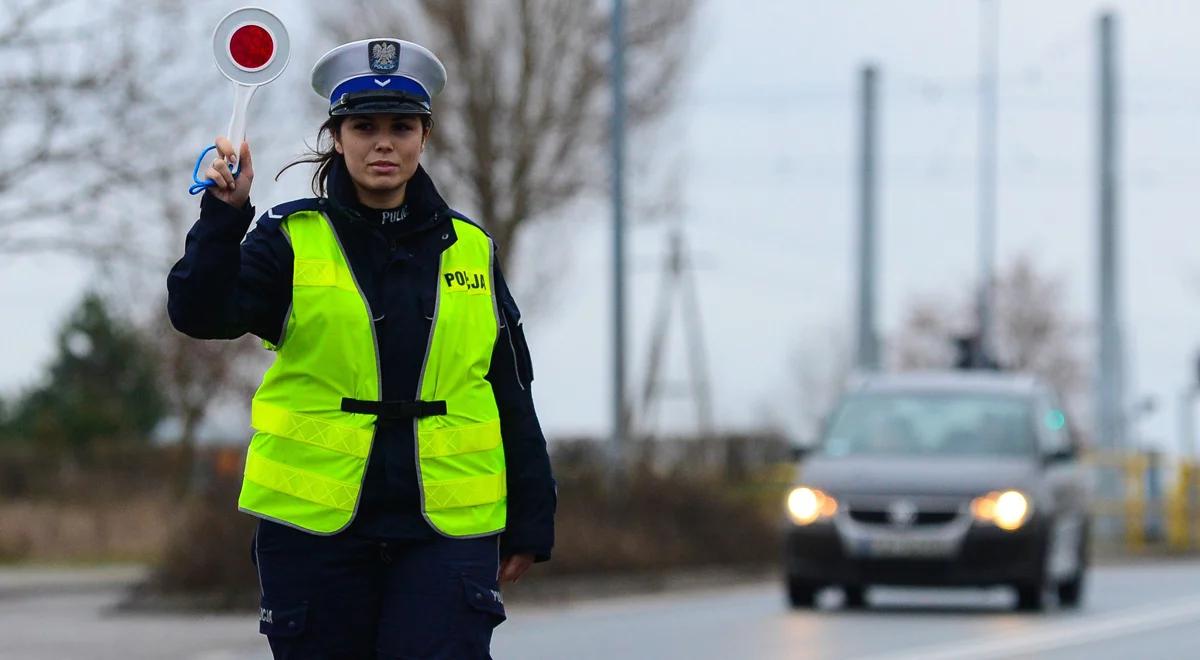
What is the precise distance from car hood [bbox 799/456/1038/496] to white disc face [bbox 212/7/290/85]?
12881 mm

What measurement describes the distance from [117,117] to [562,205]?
748 inches

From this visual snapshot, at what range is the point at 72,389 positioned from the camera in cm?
5819

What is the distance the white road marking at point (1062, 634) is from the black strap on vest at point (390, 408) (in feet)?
29.8

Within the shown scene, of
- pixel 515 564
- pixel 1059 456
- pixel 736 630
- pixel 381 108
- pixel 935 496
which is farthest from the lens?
pixel 1059 456

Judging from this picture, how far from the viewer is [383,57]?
5668 millimetres

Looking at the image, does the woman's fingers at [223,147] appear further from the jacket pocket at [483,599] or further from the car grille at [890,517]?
the car grille at [890,517]

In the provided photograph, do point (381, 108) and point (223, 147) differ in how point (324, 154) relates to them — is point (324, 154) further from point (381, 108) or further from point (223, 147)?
point (223, 147)

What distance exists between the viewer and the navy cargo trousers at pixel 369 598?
5.42m

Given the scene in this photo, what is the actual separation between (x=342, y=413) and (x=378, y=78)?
2.31ft

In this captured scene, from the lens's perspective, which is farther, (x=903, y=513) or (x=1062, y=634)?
(x=903, y=513)

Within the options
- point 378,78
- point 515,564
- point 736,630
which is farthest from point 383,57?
point 736,630

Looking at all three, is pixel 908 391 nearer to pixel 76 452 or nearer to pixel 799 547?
pixel 799 547

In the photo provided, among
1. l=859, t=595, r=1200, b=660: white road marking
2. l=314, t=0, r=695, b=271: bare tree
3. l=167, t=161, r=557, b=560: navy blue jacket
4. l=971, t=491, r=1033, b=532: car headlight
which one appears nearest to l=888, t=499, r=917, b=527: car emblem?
l=971, t=491, r=1033, b=532: car headlight

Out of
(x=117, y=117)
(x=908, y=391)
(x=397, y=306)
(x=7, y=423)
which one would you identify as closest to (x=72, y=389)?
(x=7, y=423)
